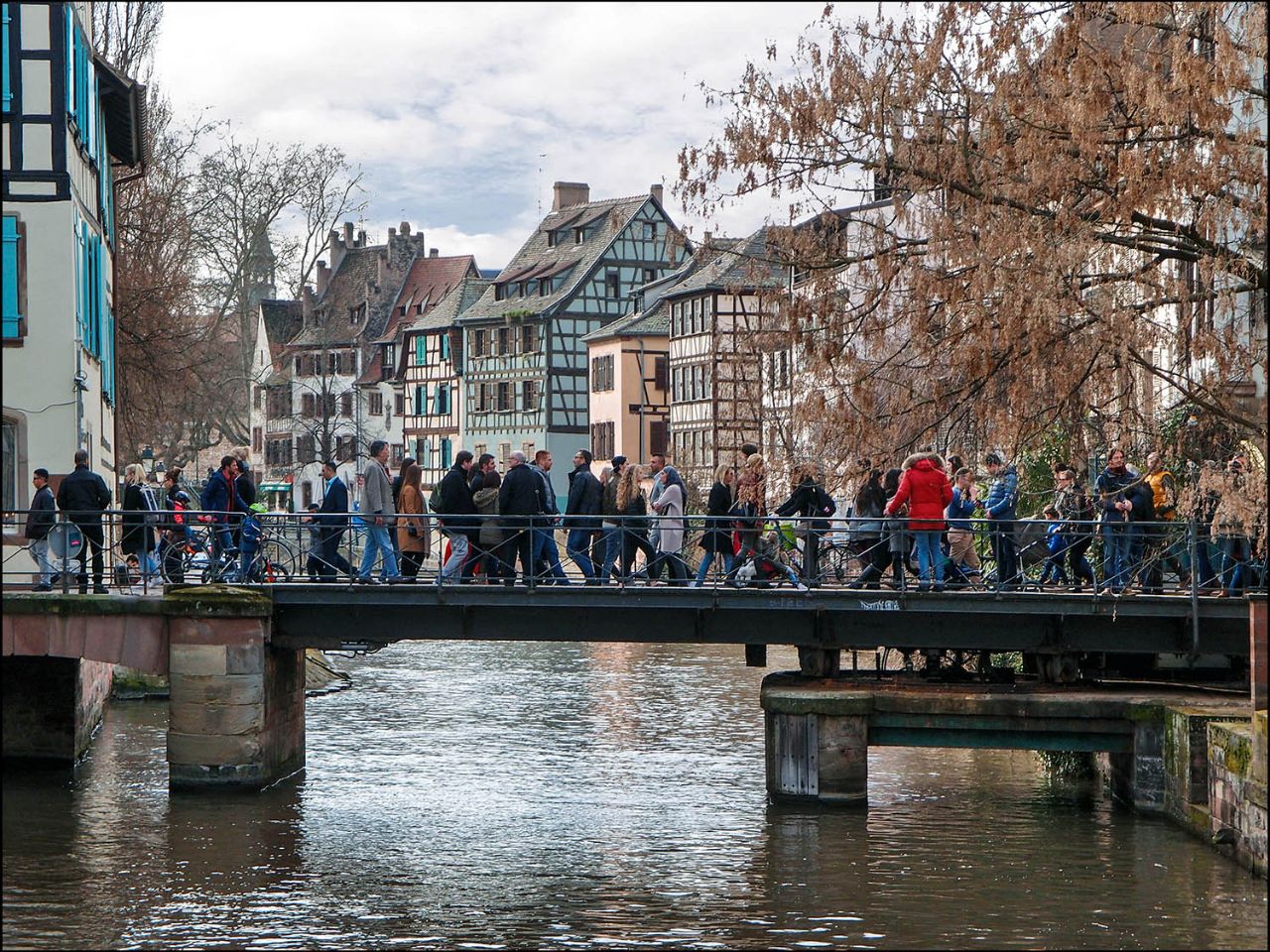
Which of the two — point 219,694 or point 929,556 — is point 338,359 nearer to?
point 219,694

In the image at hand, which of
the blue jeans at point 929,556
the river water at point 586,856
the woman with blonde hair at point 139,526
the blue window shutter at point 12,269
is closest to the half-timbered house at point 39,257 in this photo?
the blue window shutter at point 12,269

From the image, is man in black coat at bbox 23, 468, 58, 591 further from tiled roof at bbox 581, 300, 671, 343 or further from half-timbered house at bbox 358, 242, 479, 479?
half-timbered house at bbox 358, 242, 479, 479

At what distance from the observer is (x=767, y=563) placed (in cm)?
1997

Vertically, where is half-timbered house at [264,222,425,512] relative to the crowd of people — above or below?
above

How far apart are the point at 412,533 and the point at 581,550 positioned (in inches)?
77.8

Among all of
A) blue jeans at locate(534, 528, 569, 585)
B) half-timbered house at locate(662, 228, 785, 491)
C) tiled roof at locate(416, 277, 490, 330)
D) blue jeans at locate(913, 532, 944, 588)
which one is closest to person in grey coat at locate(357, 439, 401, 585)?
blue jeans at locate(534, 528, 569, 585)

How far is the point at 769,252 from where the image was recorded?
17.9m

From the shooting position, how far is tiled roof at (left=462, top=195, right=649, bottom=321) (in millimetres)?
73075

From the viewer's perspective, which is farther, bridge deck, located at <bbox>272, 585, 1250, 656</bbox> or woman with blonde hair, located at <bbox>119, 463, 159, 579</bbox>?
woman with blonde hair, located at <bbox>119, 463, 159, 579</bbox>

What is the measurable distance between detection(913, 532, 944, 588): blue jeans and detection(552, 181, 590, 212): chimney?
63.5 metres

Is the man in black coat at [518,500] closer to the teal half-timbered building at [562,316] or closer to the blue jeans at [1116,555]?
the blue jeans at [1116,555]

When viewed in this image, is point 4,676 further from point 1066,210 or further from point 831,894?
point 1066,210

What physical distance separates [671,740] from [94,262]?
11.1 meters

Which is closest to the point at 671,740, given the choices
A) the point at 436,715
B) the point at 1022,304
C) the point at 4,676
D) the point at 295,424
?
the point at 436,715
